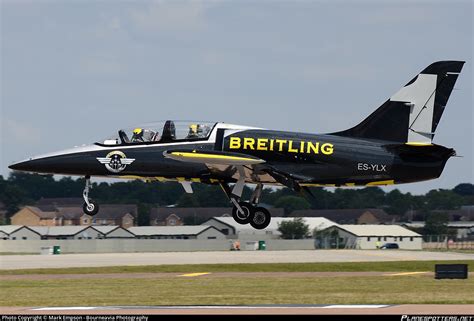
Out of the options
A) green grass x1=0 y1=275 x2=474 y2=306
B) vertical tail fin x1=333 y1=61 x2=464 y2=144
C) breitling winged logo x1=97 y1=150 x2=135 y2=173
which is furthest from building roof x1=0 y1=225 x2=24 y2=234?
vertical tail fin x1=333 y1=61 x2=464 y2=144

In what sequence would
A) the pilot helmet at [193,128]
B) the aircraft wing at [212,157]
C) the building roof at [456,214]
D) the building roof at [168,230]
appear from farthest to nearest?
the building roof at [456,214] < the building roof at [168,230] < the pilot helmet at [193,128] < the aircraft wing at [212,157]

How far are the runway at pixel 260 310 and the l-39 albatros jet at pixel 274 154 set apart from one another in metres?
4.10

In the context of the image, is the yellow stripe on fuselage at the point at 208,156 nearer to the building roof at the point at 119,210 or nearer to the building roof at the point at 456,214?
the building roof at the point at 119,210

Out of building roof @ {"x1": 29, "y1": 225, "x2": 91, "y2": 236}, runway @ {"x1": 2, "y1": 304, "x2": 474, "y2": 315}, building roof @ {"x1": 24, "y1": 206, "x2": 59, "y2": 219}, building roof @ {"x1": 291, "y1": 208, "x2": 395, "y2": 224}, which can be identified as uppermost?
building roof @ {"x1": 291, "y1": 208, "x2": 395, "y2": 224}

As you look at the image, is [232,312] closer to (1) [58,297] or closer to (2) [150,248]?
(1) [58,297]

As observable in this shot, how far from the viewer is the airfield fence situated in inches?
5659

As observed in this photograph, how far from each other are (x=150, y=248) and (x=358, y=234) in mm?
36497

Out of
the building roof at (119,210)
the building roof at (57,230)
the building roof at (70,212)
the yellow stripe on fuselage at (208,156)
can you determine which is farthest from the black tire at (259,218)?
the building roof at (119,210)

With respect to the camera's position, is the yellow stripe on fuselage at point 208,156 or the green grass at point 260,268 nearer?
the yellow stripe on fuselage at point 208,156

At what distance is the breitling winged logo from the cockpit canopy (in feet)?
1.71

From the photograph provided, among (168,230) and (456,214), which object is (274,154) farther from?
(456,214)

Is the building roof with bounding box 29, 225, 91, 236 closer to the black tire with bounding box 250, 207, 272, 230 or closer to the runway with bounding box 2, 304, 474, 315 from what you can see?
the runway with bounding box 2, 304, 474, 315

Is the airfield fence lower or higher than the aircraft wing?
lower

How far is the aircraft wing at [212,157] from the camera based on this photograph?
140 ft
